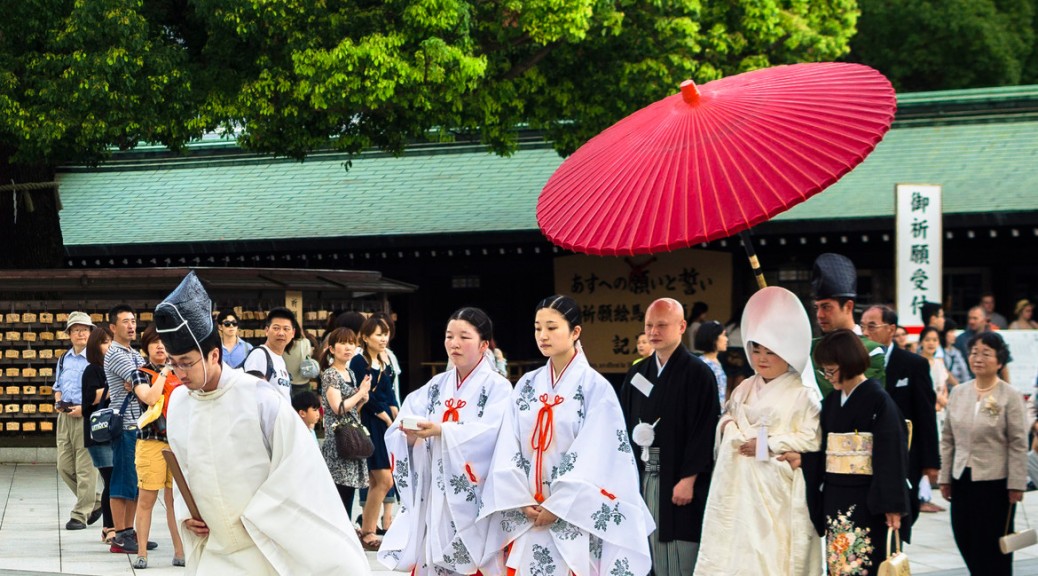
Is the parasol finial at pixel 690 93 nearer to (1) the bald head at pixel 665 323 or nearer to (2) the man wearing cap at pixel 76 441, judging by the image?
(1) the bald head at pixel 665 323

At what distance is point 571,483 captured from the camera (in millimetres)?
6133

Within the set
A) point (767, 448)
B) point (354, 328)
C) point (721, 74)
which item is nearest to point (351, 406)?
point (354, 328)

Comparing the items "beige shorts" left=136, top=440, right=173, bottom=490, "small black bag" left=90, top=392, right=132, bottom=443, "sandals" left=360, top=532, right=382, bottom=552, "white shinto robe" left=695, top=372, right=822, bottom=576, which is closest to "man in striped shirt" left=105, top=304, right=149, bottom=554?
"small black bag" left=90, top=392, right=132, bottom=443

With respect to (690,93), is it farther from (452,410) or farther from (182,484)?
(182,484)

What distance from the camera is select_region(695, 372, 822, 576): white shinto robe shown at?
6.09 m

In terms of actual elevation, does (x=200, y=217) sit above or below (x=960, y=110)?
below

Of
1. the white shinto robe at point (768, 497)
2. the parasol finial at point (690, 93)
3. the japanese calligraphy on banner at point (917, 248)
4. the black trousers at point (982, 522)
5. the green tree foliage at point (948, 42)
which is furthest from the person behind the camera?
the green tree foliage at point (948, 42)

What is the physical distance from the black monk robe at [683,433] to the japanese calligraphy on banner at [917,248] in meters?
5.84

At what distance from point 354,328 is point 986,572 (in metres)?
4.71

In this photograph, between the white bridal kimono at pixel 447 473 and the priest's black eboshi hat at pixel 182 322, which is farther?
the white bridal kimono at pixel 447 473

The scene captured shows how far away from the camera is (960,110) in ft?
64.7

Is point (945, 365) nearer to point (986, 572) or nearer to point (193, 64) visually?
point (986, 572)

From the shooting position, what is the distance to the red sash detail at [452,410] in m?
6.81

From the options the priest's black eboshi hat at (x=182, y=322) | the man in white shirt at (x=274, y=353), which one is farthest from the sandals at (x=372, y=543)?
the priest's black eboshi hat at (x=182, y=322)
